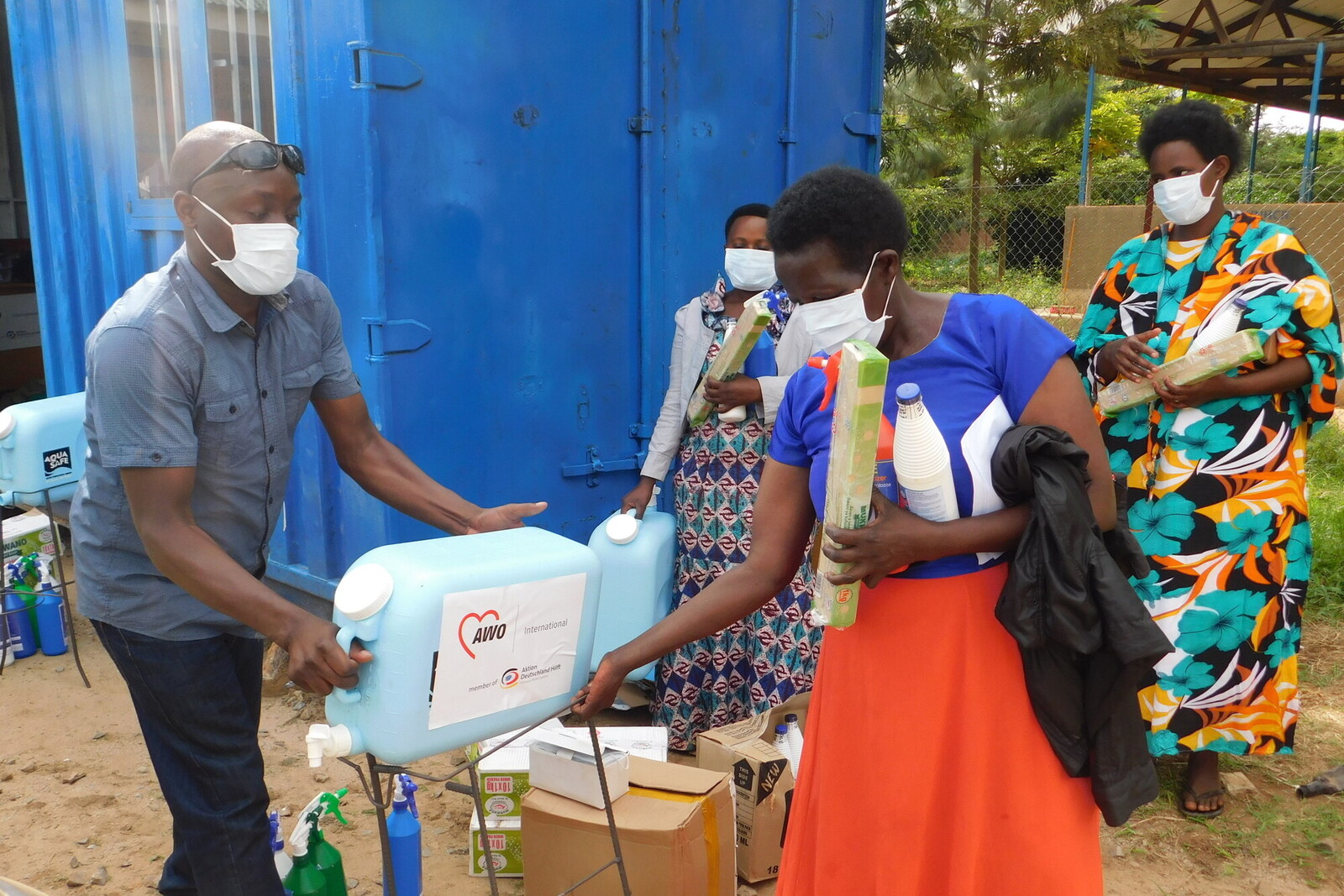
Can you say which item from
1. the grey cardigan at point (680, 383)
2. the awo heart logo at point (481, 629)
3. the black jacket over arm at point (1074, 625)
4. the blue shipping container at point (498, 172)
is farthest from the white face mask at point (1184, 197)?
the awo heart logo at point (481, 629)

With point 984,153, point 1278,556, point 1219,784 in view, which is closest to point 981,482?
point 1278,556

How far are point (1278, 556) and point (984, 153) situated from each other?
1647 centimetres

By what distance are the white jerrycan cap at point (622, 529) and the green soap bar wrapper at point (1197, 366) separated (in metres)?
1.58

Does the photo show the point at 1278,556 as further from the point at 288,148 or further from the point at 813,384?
the point at 288,148

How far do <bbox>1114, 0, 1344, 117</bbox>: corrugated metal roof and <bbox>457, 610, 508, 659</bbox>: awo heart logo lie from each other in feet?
30.7

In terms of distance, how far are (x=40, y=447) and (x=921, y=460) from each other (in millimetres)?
3789

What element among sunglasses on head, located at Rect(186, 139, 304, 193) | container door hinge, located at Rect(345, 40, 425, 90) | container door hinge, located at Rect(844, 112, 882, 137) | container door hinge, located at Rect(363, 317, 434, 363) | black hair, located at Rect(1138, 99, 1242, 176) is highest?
container door hinge, located at Rect(345, 40, 425, 90)

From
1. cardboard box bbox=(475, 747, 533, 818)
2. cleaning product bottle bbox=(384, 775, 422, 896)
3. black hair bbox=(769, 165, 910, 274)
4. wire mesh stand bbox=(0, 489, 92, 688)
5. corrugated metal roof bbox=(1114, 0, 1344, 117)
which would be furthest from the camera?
corrugated metal roof bbox=(1114, 0, 1344, 117)

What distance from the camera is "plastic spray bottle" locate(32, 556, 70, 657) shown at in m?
4.64

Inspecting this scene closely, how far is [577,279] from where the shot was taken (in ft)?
12.8

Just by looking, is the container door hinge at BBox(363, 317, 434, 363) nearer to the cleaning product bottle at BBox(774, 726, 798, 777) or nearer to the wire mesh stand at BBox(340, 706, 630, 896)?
the wire mesh stand at BBox(340, 706, 630, 896)

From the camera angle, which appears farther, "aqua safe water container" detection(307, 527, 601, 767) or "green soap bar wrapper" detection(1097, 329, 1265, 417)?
"green soap bar wrapper" detection(1097, 329, 1265, 417)

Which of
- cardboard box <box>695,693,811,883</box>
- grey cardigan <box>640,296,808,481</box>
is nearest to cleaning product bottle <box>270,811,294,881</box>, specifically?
cardboard box <box>695,693,811,883</box>

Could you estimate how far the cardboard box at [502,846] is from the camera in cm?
289
